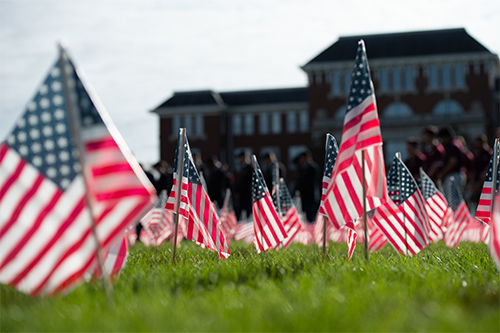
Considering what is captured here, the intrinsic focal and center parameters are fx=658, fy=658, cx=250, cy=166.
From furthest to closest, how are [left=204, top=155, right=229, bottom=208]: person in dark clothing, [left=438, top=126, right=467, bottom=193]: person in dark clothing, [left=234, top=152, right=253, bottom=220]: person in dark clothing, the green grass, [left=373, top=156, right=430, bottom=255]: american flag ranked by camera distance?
[left=204, top=155, right=229, bottom=208]: person in dark clothing
[left=234, top=152, right=253, bottom=220]: person in dark clothing
[left=438, top=126, right=467, bottom=193]: person in dark clothing
[left=373, top=156, right=430, bottom=255]: american flag
the green grass

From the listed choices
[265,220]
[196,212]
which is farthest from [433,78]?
[196,212]

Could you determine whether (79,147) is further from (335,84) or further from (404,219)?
(335,84)

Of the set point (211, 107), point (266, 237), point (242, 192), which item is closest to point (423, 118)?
point (211, 107)

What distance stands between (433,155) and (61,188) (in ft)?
30.2

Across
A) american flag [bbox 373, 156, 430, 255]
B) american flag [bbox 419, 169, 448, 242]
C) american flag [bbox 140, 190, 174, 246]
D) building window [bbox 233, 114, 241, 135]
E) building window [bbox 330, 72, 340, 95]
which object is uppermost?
american flag [bbox 373, 156, 430, 255]

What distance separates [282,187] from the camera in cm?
1221

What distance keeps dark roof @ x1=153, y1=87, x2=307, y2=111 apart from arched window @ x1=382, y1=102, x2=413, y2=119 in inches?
347

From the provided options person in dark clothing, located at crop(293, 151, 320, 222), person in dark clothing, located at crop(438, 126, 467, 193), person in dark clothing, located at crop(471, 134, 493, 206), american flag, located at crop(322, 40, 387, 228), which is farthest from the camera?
person in dark clothing, located at crop(293, 151, 320, 222)

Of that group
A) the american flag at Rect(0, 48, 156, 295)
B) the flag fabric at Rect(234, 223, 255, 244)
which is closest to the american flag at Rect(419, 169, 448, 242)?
the flag fabric at Rect(234, 223, 255, 244)

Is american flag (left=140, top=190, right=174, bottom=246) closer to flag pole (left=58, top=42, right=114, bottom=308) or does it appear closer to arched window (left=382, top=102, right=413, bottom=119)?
flag pole (left=58, top=42, right=114, bottom=308)

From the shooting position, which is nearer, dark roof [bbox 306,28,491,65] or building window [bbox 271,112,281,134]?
dark roof [bbox 306,28,491,65]

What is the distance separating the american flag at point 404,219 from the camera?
25.5 ft

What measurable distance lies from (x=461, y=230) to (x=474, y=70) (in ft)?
139

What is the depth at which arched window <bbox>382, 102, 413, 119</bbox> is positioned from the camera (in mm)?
51281
